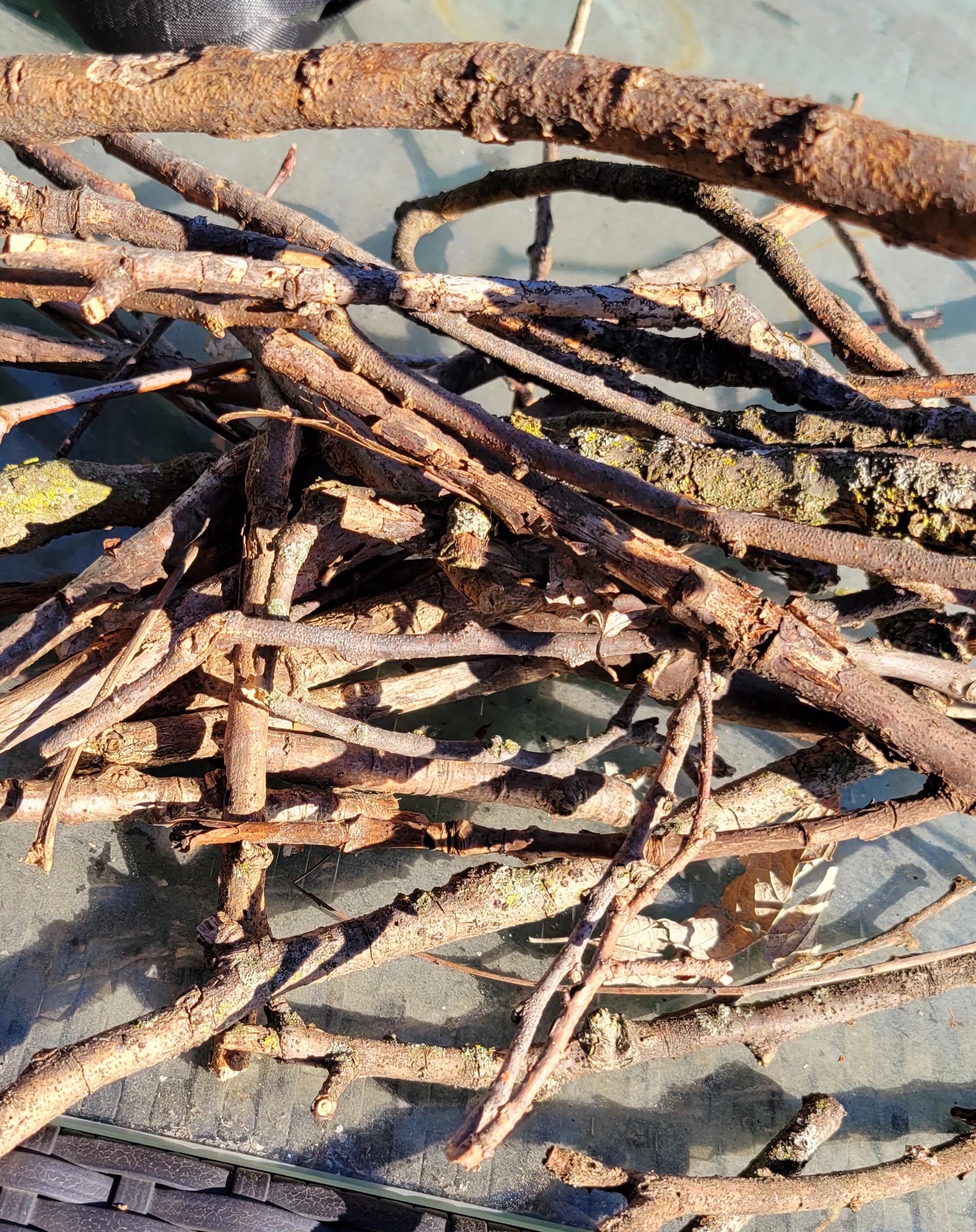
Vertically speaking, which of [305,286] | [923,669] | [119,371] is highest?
[305,286]

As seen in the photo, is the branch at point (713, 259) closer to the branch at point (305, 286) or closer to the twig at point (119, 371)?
the branch at point (305, 286)

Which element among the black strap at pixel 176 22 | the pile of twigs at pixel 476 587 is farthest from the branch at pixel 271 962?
the black strap at pixel 176 22

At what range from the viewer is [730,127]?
90 cm

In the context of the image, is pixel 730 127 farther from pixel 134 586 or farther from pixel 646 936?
pixel 646 936

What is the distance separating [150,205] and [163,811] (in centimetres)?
189

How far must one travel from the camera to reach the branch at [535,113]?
0.81 meters

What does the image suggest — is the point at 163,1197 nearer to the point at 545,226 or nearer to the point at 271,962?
the point at 271,962

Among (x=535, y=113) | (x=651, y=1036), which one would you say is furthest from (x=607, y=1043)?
(x=535, y=113)

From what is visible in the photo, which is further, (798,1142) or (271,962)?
(798,1142)

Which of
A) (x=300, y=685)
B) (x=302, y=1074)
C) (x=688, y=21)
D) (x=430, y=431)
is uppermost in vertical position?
(x=688, y=21)

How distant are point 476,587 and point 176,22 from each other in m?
2.20

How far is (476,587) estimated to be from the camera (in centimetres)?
150

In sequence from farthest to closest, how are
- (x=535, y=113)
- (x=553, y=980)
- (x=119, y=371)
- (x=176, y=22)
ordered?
(x=176, y=22) < (x=119, y=371) < (x=553, y=980) < (x=535, y=113)

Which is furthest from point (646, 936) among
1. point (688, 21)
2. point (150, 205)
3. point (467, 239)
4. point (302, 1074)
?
point (688, 21)
